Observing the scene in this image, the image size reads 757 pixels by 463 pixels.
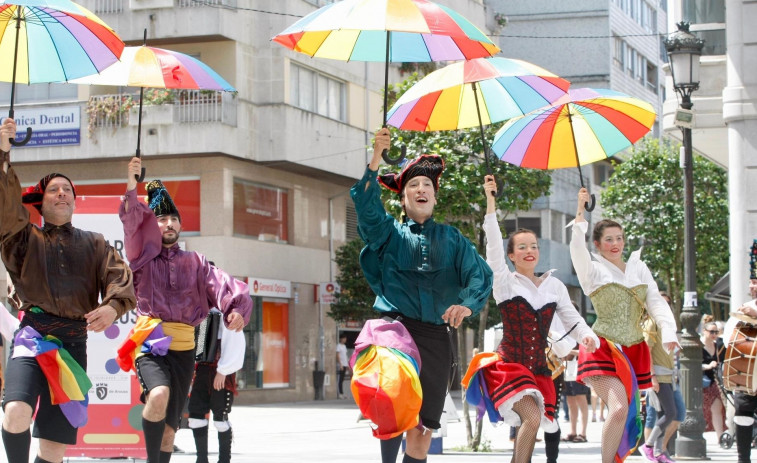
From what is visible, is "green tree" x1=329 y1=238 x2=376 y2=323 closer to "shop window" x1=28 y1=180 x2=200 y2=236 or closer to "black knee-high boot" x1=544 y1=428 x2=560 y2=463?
"shop window" x1=28 y1=180 x2=200 y2=236

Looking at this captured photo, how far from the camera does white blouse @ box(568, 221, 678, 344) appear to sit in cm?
991

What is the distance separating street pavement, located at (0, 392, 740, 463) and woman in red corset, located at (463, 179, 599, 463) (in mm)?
4827

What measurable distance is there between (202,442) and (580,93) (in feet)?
14.4

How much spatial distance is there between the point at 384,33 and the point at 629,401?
11.4 ft

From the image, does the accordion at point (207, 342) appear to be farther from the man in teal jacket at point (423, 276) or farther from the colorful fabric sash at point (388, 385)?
the colorful fabric sash at point (388, 385)

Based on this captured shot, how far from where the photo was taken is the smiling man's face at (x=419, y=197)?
25.0 ft

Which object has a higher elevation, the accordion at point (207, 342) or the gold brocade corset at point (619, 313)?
the gold brocade corset at point (619, 313)

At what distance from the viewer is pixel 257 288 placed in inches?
1406

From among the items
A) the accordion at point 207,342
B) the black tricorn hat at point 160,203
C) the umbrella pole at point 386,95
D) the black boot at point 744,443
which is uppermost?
the umbrella pole at point 386,95

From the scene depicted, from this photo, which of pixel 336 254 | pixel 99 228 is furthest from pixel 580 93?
pixel 336 254

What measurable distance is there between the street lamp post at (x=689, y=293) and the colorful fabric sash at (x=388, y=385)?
8672 millimetres

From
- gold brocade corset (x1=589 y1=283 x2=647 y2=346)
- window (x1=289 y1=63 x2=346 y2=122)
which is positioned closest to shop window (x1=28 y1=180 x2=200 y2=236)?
window (x1=289 y1=63 x2=346 y2=122)

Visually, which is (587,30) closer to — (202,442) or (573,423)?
(573,423)

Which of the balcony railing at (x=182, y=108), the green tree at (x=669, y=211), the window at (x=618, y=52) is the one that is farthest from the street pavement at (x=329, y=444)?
the window at (x=618, y=52)
